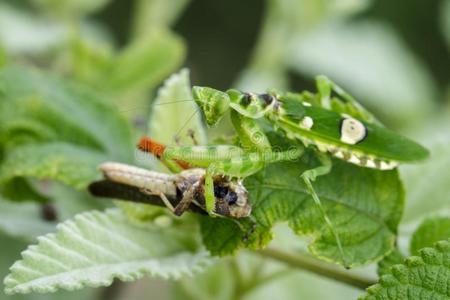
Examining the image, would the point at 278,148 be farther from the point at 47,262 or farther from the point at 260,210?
the point at 47,262

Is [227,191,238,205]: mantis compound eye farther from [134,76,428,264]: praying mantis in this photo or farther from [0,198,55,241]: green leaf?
[0,198,55,241]: green leaf

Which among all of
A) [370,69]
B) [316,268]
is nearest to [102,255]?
[316,268]

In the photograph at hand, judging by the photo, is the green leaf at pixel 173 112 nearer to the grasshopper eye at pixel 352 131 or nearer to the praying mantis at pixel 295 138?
the praying mantis at pixel 295 138

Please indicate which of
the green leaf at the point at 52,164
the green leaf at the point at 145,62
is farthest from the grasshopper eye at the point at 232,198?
the green leaf at the point at 145,62

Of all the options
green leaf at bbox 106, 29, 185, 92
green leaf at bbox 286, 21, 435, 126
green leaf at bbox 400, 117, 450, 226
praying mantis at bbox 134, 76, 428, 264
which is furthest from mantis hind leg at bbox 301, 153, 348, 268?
green leaf at bbox 286, 21, 435, 126

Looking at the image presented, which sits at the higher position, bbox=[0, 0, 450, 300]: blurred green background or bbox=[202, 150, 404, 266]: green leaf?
bbox=[0, 0, 450, 300]: blurred green background

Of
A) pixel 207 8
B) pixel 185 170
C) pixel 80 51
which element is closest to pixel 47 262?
pixel 185 170

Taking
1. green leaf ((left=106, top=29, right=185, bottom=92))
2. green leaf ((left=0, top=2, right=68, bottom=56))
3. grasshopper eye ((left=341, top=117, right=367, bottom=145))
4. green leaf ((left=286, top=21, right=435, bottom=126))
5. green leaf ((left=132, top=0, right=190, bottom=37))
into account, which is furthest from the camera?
green leaf ((left=286, top=21, right=435, bottom=126))
